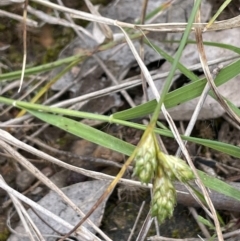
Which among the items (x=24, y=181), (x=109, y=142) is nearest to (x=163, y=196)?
(x=109, y=142)

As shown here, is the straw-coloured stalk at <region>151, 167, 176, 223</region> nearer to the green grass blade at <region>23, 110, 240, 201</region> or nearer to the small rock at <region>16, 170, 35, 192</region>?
the green grass blade at <region>23, 110, 240, 201</region>

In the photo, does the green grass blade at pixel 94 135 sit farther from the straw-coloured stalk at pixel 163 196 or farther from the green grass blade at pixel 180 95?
the straw-coloured stalk at pixel 163 196

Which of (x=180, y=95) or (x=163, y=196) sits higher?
(x=180, y=95)

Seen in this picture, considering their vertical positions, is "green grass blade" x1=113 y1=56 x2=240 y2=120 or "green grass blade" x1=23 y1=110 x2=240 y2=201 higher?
"green grass blade" x1=113 y1=56 x2=240 y2=120

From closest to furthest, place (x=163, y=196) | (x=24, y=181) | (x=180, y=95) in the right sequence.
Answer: (x=163, y=196), (x=180, y=95), (x=24, y=181)

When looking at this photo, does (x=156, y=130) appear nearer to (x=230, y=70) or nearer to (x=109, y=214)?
(x=230, y=70)

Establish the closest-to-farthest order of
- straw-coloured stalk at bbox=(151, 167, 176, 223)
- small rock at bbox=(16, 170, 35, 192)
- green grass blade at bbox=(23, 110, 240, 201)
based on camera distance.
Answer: straw-coloured stalk at bbox=(151, 167, 176, 223), green grass blade at bbox=(23, 110, 240, 201), small rock at bbox=(16, 170, 35, 192)

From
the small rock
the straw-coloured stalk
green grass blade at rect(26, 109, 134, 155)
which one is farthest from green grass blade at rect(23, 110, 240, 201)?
the small rock

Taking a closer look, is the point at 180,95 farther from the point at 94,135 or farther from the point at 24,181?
the point at 24,181

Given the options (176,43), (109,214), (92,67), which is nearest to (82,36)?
(92,67)

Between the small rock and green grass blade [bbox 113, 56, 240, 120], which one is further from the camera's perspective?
the small rock

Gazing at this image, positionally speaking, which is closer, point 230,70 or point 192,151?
point 230,70
